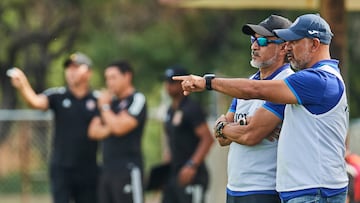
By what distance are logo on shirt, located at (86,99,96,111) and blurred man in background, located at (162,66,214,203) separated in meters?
0.96

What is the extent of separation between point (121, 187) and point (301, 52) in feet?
16.7

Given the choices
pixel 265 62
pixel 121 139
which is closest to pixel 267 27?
pixel 265 62

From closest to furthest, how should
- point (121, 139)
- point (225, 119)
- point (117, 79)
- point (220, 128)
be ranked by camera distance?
1. point (220, 128)
2. point (225, 119)
3. point (121, 139)
4. point (117, 79)

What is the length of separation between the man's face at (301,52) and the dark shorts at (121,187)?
5.00 m

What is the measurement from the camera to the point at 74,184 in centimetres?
1235

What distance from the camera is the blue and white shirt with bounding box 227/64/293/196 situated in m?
7.41

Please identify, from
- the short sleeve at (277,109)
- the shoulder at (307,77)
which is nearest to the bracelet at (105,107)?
the short sleeve at (277,109)

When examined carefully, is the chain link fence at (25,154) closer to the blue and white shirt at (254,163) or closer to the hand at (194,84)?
the blue and white shirt at (254,163)

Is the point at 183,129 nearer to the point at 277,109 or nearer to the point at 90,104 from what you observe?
the point at 90,104

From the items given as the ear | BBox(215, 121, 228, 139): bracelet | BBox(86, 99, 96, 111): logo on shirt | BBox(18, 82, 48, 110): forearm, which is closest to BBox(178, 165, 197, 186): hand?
BBox(86, 99, 96, 111): logo on shirt

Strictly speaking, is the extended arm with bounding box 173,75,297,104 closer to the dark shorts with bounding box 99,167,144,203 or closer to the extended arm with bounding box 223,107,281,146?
the extended arm with bounding box 223,107,281,146

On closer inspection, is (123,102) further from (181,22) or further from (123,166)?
(181,22)

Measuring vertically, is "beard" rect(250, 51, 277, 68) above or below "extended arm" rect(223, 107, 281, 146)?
above

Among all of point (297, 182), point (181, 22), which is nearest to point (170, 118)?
point (297, 182)
